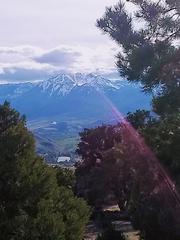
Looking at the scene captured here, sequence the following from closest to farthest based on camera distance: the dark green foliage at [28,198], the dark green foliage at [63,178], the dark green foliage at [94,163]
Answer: the dark green foliage at [28,198] → the dark green foliage at [63,178] → the dark green foliage at [94,163]

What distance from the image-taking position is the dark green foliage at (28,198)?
1382 cm

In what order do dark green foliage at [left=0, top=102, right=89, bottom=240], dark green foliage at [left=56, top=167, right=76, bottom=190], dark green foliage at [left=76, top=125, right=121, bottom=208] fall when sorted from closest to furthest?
1. dark green foliage at [left=0, top=102, right=89, bottom=240]
2. dark green foliage at [left=56, top=167, right=76, bottom=190]
3. dark green foliage at [left=76, top=125, right=121, bottom=208]

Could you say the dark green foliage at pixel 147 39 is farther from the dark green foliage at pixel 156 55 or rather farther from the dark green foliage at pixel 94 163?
the dark green foliage at pixel 94 163

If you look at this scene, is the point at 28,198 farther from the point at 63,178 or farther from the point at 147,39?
the point at 63,178

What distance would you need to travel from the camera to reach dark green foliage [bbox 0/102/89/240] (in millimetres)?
13820

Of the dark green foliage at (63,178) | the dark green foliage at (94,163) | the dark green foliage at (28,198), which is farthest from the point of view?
the dark green foliage at (94,163)

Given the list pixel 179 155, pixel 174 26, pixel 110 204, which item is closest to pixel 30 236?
pixel 179 155

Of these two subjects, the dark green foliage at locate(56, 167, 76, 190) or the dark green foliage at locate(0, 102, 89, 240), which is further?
the dark green foliage at locate(56, 167, 76, 190)

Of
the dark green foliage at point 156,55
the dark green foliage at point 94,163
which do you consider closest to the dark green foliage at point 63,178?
the dark green foliage at point 156,55

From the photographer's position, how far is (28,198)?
14.4 m

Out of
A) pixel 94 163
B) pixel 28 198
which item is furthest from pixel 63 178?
pixel 94 163

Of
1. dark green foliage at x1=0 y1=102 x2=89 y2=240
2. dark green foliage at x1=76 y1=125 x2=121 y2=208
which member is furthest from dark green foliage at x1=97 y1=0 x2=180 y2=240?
dark green foliage at x1=76 y1=125 x2=121 y2=208

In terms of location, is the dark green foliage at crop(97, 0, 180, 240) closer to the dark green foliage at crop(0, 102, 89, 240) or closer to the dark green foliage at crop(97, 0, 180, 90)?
the dark green foliage at crop(97, 0, 180, 90)

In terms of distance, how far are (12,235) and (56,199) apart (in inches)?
76.0
